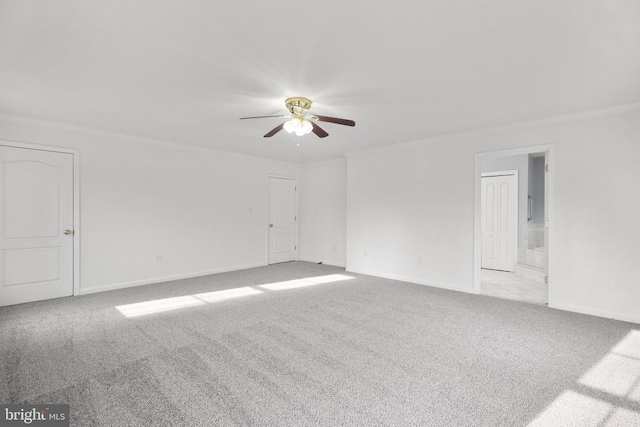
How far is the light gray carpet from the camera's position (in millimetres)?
1818

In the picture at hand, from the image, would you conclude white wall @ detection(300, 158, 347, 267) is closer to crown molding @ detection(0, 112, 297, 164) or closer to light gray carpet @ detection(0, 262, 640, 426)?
crown molding @ detection(0, 112, 297, 164)

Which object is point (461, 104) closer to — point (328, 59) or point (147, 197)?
point (328, 59)

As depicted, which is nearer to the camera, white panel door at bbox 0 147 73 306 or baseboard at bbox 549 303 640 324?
baseboard at bbox 549 303 640 324

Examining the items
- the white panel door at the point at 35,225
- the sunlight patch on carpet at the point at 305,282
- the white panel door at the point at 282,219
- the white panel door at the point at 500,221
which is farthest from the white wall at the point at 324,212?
the white panel door at the point at 35,225

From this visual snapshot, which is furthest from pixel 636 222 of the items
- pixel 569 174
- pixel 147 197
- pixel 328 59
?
pixel 147 197

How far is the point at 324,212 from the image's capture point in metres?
7.00

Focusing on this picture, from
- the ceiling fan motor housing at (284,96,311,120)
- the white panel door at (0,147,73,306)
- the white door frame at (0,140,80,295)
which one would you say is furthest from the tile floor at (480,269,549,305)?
the white panel door at (0,147,73,306)

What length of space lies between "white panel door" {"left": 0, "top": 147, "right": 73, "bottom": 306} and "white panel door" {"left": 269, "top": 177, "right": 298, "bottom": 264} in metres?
3.59

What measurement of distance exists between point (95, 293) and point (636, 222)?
275 inches
